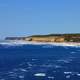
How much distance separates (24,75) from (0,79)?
8.91 feet

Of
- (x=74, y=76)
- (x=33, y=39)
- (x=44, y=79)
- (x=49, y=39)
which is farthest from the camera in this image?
(x=33, y=39)

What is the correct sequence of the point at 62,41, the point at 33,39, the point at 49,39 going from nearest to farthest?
1. the point at 62,41
2. the point at 49,39
3. the point at 33,39

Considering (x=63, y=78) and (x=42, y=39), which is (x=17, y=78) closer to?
(x=63, y=78)

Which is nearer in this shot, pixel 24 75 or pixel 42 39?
pixel 24 75

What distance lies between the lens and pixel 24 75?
25625 millimetres

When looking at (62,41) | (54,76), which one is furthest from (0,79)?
(62,41)

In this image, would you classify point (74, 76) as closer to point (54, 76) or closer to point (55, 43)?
point (54, 76)

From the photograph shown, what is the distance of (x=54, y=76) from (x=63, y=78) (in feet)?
3.57

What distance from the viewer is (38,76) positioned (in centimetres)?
2488

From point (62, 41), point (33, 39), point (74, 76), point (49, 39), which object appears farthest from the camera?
point (33, 39)

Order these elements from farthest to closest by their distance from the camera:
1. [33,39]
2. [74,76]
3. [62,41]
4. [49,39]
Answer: [33,39], [49,39], [62,41], [74,76]

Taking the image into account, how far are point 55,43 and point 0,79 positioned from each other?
12146cm

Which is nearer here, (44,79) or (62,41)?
(44,79)

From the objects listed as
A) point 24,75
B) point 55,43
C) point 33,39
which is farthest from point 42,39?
point 24,75
